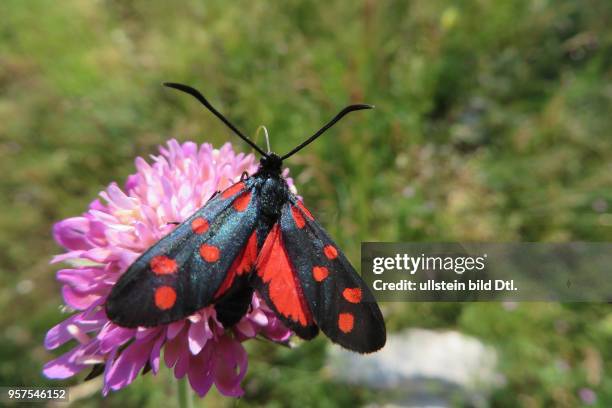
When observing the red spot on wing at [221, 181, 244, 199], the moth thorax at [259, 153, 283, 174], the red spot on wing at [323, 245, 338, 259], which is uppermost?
the moth thorax at [259, 153, 283, 174]

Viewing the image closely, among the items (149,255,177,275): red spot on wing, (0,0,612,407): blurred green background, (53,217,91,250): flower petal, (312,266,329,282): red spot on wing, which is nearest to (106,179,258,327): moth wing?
(149,255,177,275): red spot on wing

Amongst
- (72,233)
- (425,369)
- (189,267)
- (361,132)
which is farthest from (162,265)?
(361,132)

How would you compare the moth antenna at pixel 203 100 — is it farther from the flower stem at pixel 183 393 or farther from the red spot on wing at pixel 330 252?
the flower stem at pixel 183 393

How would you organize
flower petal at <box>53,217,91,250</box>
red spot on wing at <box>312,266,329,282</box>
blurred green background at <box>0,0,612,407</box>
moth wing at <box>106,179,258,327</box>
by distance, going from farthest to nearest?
blurred green background at <box>0,0,612,407</box> < flower petal at <box>53,217,91,250</box> < red spot on wing at <box>312,266,329,282</box> < moth wing at <box>106,179,258,327</box>

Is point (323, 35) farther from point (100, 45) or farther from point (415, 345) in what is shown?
point (415, 345)

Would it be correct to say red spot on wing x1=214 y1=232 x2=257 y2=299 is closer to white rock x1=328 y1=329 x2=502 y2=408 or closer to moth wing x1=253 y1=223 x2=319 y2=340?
moth wing x1=253 y1=223 x2=319 y2=340

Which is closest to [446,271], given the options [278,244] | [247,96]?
[278,244]
